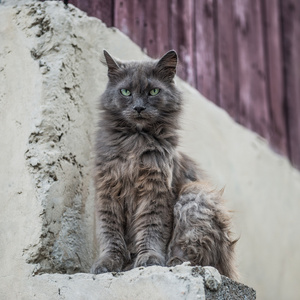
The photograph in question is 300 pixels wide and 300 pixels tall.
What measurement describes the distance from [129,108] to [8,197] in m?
0.91

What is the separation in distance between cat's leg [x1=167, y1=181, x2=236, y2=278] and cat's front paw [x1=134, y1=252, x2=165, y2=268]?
0.07 metres

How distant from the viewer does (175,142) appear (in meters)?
3.47

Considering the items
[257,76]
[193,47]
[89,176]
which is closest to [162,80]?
[89,176]

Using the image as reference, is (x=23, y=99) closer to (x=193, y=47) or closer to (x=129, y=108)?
(x=129, y=108)

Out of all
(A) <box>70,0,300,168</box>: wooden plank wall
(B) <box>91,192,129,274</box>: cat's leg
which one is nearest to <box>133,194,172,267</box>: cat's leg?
(B) <box>91,192,129,274</box>: cat's leg

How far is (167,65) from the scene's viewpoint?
3480 millimetres

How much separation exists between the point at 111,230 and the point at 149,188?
337mm

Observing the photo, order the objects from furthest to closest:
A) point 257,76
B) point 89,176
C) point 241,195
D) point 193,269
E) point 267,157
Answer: point 257,76 → point 267,157 → point 241,195 → point 89,176 → point 193,269

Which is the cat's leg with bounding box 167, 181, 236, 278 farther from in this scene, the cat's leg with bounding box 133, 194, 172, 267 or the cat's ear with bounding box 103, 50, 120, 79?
the cat's ear with bounding box 103, 50, 120, 79

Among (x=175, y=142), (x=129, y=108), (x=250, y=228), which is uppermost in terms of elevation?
(x=129, y=108)

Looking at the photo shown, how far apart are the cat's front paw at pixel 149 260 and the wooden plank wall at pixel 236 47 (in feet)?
6.00

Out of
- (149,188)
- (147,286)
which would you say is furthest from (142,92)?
(147,286)

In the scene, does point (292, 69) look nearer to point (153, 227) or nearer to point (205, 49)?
point (205, 49)

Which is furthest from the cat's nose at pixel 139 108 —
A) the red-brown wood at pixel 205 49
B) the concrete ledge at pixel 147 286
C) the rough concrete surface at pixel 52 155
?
the red-brown wood at pixel 205 49
